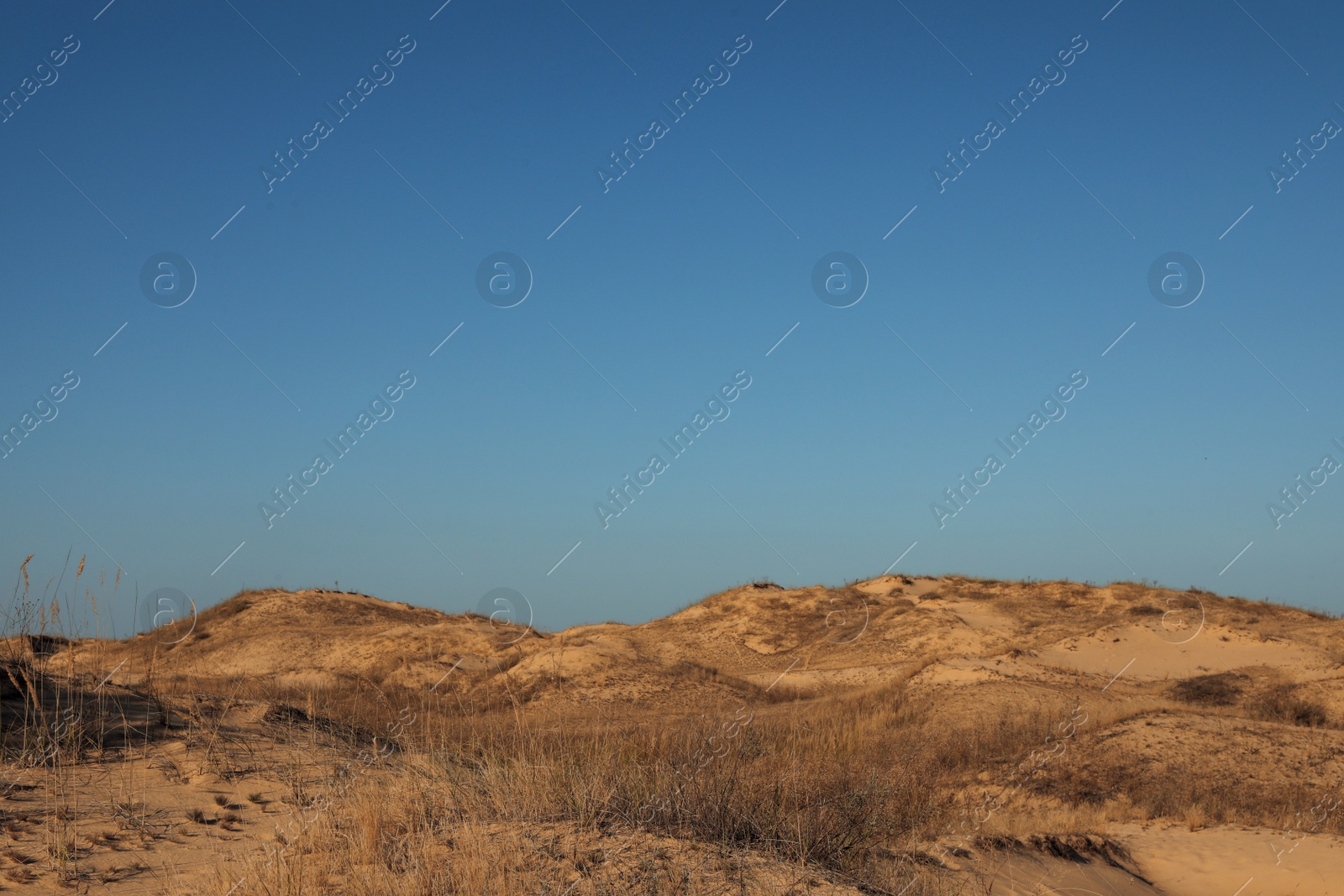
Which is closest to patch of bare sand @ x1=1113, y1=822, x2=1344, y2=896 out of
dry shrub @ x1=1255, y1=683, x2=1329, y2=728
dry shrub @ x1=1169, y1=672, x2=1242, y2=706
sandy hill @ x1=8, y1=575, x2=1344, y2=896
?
sandy hill @ x1=8, y1=575, x2=1344, y2=896

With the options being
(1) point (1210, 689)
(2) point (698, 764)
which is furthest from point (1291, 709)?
(2) point (698, 764)

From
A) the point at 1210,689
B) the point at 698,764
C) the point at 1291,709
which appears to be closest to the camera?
the point at 698,764

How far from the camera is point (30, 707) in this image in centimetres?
906

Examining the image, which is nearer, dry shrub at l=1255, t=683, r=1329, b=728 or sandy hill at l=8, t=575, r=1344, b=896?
sandy hill at l=8, t=575, r=1344, b=896

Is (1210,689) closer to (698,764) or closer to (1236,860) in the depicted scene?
(1236,860)

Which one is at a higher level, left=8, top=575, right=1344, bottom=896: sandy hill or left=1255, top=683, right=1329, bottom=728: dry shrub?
left=8, top=575, right=1344, bottom=896: sandy hill

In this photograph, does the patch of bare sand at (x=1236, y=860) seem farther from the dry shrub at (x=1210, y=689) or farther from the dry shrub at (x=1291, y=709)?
the dry shrub at (x=1210, y=689)

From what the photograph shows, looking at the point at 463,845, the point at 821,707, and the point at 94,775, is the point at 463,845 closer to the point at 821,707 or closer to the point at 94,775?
the point at 94,775

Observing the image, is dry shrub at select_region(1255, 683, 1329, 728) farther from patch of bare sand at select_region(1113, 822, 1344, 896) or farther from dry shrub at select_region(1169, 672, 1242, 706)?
patch of bare sand at select_region(1113, 822, 1344, 896)

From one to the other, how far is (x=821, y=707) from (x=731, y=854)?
13.4 metres

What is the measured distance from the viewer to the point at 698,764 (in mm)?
6977

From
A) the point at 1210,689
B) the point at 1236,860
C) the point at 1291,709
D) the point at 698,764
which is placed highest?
the point at 698,764

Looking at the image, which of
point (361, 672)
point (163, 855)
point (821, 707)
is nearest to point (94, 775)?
point (163, 855)

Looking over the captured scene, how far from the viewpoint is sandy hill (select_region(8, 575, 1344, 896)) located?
5367mm
